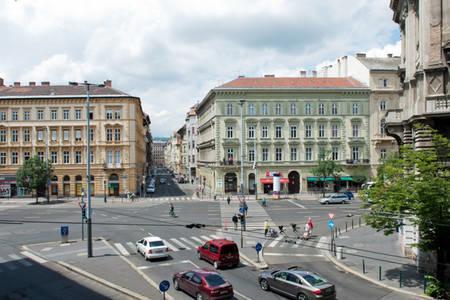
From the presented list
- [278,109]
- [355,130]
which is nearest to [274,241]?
[278,109]

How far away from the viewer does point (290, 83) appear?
66.1 meters

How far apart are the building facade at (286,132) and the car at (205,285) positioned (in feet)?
149

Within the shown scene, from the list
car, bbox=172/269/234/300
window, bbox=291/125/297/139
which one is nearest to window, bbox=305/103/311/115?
window, bbox=291/125/297/139

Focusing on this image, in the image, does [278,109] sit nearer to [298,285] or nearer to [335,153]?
[335,153]

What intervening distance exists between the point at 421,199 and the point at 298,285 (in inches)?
253

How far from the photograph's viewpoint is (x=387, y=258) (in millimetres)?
24344

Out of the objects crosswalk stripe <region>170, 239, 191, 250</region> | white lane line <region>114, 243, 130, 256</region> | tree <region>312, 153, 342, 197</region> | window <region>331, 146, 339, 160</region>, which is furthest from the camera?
window <region>331, 146, 339, 160</region>

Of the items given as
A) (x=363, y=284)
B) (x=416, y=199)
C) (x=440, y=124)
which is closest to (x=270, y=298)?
(x=363, y=284)

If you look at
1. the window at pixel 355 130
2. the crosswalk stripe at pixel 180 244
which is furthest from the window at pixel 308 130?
the crosswalk stripe at pixel 180 244

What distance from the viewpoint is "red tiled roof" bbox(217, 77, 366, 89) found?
64.6 meters

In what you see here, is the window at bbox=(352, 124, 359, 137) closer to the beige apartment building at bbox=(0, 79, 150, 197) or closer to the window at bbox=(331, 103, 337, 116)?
the window at bbox=(331, 103, 337, 116)

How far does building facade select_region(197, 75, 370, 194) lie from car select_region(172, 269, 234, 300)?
45.3m

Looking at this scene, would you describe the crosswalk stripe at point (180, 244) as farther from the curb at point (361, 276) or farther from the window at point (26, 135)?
the window at point (26, 135)

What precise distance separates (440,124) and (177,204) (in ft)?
126
